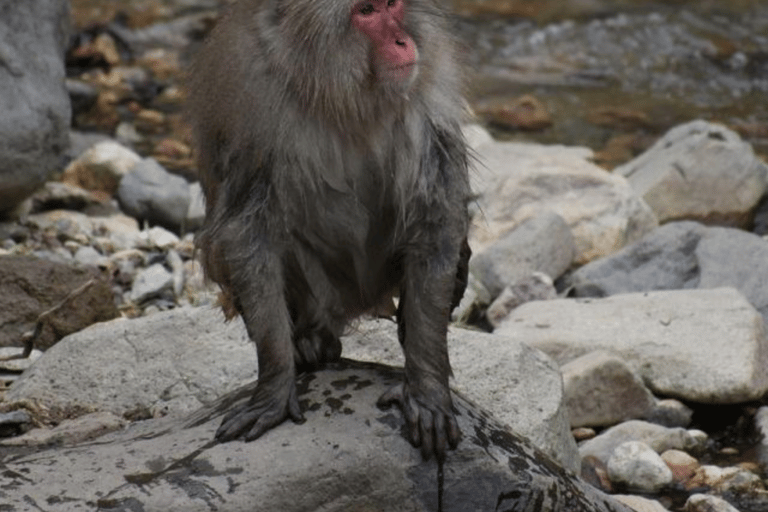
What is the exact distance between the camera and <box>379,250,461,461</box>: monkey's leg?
14.0 feet

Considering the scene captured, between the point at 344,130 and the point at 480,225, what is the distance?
13.9 feet

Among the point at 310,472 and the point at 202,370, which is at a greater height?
the point at 310,472

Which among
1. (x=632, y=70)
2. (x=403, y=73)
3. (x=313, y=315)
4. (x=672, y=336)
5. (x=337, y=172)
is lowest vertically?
(x=632, y=70)

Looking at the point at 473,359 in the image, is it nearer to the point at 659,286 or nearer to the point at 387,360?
the point at 387,360

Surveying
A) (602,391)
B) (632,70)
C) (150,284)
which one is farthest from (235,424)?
(632,70)

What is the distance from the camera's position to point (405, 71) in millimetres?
4211

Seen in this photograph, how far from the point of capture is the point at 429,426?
4.26 meters

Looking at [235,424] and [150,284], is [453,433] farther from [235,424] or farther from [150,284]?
[150,284]

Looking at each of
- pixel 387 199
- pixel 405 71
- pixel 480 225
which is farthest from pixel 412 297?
pixel 480 225

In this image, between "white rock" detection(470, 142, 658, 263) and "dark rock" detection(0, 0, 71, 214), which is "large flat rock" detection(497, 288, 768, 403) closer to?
"white rock" detection(470, 142, 658, 263)

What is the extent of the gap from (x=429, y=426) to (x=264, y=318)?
1.95 feet

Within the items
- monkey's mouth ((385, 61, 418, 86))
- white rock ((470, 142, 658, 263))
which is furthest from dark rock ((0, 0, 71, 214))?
monkey's mouth ((385, 61, 418, 86))

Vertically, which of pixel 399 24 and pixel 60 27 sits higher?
pixel 399 24

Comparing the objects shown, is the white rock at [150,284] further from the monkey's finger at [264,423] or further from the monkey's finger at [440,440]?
the monkey's finger at [440,440]
